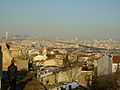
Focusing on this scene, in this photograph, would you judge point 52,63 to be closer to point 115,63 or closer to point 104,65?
point 104,65

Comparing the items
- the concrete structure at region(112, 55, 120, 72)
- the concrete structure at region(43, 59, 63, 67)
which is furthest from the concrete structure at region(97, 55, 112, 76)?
the concrete structure at region(43, 59, 63, 67)

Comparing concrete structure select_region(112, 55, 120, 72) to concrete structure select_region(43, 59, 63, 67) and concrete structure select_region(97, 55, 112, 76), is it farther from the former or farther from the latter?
concrete structure select_region(43, 59, 63, 67)

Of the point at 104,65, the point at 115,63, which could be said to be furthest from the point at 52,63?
the point at 115,63

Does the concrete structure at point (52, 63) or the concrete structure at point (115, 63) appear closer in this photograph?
the concrete structure at point (52, 63)

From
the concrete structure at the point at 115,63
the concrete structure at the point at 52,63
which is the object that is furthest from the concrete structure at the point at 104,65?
the concrete structure at the point at 52,63

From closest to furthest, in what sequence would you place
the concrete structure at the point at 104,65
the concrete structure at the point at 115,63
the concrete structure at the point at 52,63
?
the concrete structure at the point at 104,65
the concrete structure at the point at 52,63
the concrete structure at the point at 115,63

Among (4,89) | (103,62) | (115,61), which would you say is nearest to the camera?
(4,89)

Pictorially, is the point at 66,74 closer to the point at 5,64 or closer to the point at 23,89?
the point at 5,64

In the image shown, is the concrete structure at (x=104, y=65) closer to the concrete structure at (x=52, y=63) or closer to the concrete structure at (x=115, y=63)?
the concrete structure at (x=115, y=63)

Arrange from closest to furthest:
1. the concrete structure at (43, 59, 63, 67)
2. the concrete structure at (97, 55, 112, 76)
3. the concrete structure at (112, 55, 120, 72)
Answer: the concrete structure at (97, 55, 112, 76), the concrete structure at (43, 59, 63, 67), the concrete structure at (112, 55, 120, 72)

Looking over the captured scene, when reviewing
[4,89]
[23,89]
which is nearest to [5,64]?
[23,89]

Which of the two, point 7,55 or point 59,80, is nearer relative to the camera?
point 7,55
